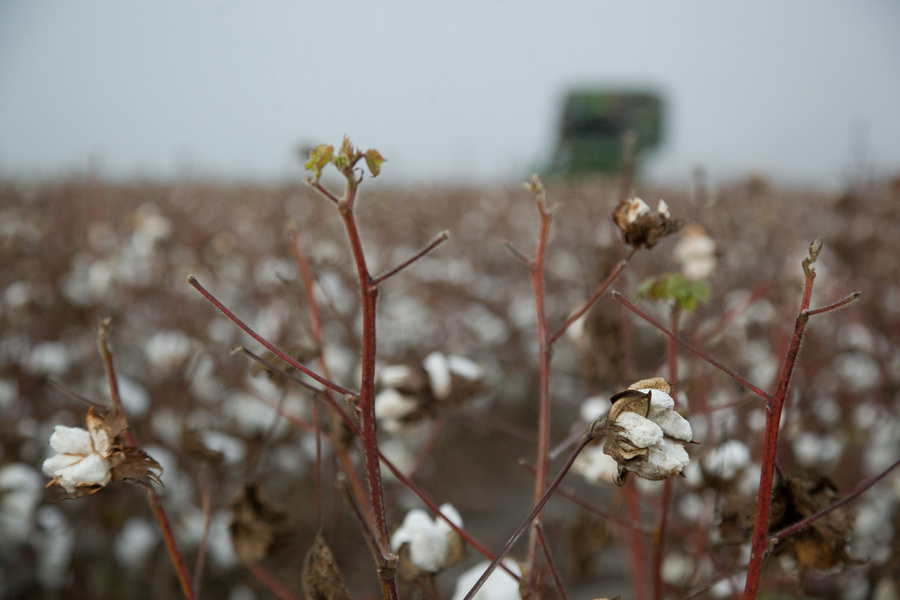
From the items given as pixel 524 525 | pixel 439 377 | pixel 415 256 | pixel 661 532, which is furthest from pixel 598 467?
pixel 415 256

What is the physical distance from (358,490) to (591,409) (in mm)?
433

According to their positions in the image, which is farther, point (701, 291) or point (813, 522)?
point (701, 291)

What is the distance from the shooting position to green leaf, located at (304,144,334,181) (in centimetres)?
51

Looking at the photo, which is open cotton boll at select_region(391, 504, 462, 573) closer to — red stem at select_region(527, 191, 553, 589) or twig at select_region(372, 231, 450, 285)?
red stem at select_region(527, 191, 553, 589)

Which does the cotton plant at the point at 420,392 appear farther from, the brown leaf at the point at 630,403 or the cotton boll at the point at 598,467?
the brown leaf at the point at 630,403

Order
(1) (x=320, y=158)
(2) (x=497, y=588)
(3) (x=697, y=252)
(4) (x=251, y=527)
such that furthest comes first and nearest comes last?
(3) (x=697, y=252) < (4) (x=251, y=527) < (2) (x=497, y=588) < (1) (x=320, y=158)

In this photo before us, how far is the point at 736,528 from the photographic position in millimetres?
876

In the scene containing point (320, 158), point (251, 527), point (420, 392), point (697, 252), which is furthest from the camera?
point (697, 252)

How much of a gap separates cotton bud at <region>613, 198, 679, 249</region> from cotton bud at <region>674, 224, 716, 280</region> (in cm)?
47

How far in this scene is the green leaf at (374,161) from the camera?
20.5 inches

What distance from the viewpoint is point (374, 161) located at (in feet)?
1.71

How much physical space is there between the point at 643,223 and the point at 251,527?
624 mm

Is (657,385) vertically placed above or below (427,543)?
above

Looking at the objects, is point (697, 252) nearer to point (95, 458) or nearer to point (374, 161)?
point (374, 161)
